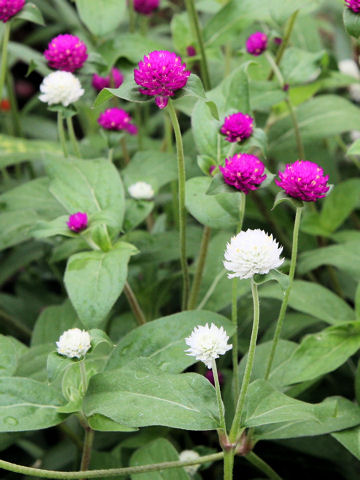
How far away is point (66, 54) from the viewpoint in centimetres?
124

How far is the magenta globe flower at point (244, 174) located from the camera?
92 centimetres

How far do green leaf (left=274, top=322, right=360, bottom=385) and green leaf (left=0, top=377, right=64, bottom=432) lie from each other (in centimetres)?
35

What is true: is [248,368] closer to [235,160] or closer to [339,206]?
[235,160]

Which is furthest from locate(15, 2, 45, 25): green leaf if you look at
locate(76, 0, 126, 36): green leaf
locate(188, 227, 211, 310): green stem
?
locate(188, 227, 211, 310): green stem

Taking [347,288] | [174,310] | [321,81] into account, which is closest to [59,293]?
[174,310]

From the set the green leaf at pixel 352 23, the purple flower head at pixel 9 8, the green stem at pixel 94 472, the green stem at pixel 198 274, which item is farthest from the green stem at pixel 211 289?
the purple flower head at pixel 9 8

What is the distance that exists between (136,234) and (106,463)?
1.41 ft

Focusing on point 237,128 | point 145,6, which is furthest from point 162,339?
point 145,6

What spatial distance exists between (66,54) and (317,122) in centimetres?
58

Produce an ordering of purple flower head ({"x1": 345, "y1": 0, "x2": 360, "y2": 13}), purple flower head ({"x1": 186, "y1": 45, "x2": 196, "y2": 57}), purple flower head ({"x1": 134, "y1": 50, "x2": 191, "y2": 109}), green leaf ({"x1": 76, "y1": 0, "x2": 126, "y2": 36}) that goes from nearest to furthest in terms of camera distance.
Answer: purple flower head ({"x1": 134, "y1": 50, "x2": 191, "y2": 109}) → purple flower head ({"x1": 345, "y1": 0, "x2": 360, "y2": 13}) → green leaf ({"x1": 76, "y1": 0, "x2": 126, "y2": 36}) → purple flower head ({"x1": 186, "y1": 45, "x2": 196, "y2": 57})

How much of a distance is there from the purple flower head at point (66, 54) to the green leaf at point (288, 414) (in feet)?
2.26

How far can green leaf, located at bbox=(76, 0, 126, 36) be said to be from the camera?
1340 millimetres

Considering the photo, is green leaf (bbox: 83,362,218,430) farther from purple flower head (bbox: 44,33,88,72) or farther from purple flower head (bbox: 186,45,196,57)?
purple flower head (bbox: 186,45,196,57)

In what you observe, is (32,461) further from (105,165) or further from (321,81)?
(321,81)
